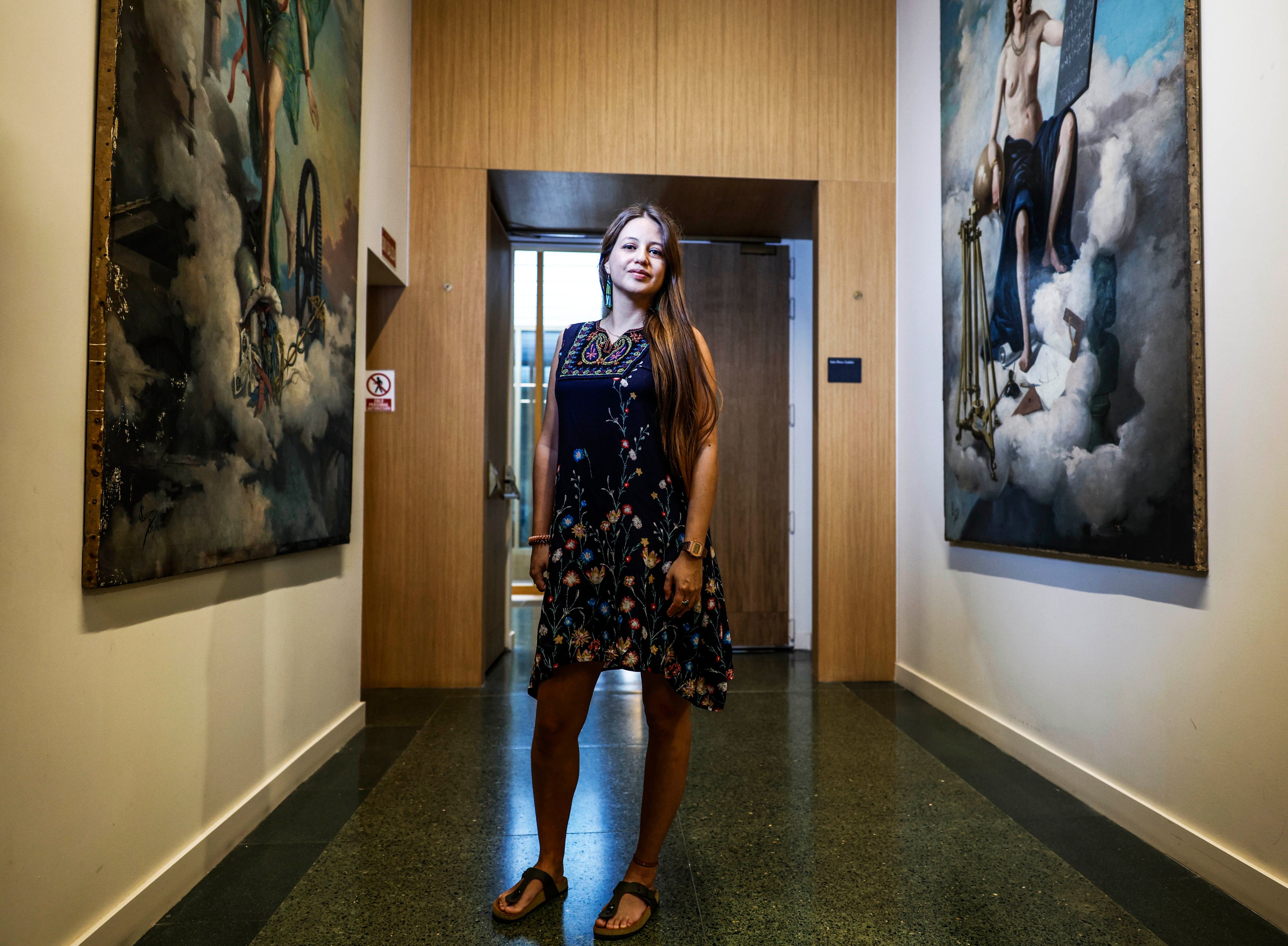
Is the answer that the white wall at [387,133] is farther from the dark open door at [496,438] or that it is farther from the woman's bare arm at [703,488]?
the woman's bare arm at [703,488]

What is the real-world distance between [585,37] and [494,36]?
0.49 meters

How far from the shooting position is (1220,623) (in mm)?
2082

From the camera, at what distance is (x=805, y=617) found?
5402mm

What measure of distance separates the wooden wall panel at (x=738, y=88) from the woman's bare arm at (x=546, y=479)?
2.81 metres

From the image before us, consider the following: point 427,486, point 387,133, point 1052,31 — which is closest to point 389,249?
point 387,133

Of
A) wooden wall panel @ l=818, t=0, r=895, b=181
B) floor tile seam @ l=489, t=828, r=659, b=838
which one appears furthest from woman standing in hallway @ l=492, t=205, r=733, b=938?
wooden wall panel @ l=818, t=0, r=895, b=181

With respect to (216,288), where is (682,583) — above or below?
below

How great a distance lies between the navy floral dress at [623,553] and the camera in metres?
1.79

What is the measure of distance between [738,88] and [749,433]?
2.09m

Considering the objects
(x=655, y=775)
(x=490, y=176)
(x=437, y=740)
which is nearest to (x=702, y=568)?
(x=655, y=775)

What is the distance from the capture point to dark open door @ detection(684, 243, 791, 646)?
534 cm

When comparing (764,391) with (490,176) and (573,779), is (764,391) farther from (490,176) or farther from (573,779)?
(573,779)

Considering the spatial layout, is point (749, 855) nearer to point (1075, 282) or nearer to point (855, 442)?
point (1075, 282)

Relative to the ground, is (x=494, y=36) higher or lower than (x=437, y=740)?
higher
